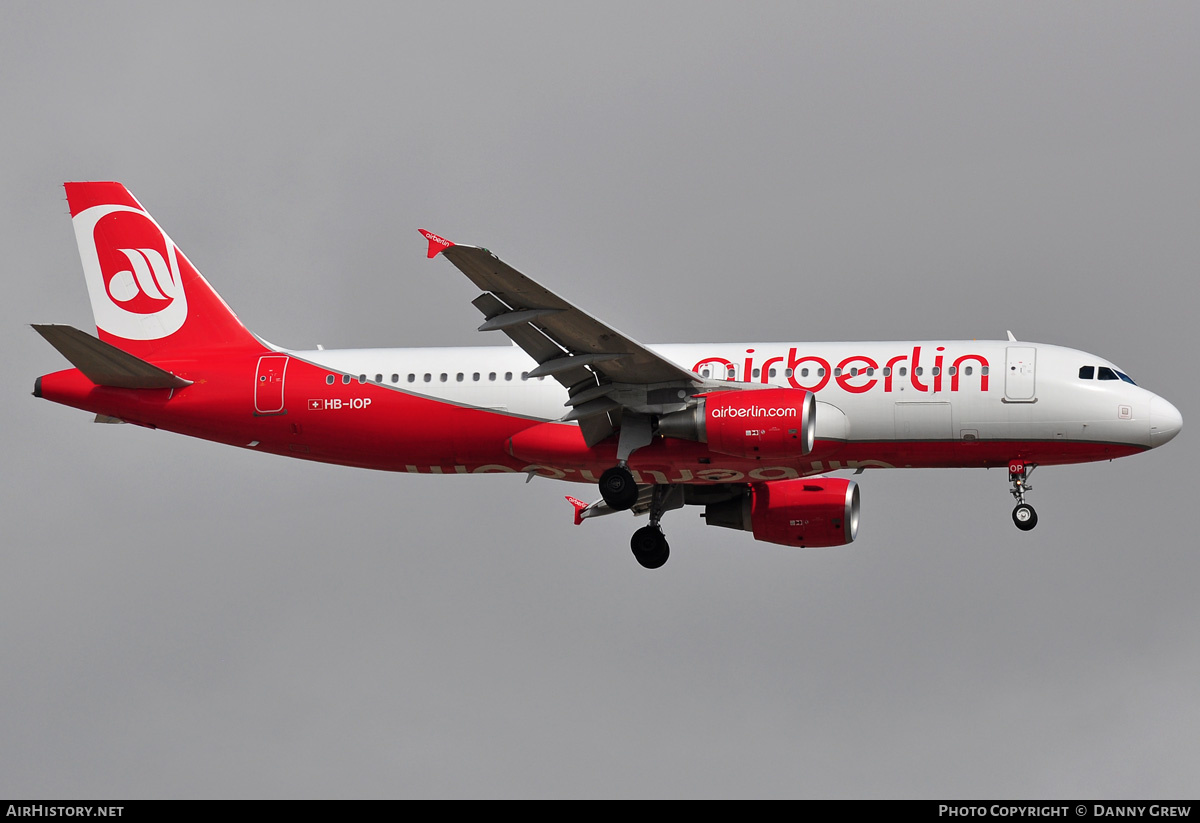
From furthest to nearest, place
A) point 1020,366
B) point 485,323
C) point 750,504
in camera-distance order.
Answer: point 750,504
point 1020,366
point 485,323

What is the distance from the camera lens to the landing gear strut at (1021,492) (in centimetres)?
4550

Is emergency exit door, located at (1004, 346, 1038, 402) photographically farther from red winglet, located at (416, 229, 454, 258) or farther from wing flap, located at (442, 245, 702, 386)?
red winglet, located at (416, 229, 454, 258)

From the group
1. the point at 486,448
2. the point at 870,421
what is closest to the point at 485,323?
the point at 486,448

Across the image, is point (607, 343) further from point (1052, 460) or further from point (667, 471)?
point (1052, 460)

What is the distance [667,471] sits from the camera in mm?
47062

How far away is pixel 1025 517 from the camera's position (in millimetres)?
45500

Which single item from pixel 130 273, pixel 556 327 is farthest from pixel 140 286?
pixel 556 327

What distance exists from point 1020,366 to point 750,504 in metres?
9.72

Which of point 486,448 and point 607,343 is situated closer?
point 607,343

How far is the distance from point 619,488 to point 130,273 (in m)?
15.9

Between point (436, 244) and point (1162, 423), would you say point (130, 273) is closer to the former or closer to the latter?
point (436, 244)

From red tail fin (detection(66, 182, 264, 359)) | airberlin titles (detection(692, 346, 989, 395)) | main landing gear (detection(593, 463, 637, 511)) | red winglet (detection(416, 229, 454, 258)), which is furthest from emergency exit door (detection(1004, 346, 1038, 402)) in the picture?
red tail fin (detection(66, 182, 264, 359))

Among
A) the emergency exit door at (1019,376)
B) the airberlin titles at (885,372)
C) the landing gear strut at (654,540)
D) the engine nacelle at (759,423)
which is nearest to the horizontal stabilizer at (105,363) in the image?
the landing gear strut at (654,540)

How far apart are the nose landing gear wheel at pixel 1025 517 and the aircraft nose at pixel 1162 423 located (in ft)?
11.2
